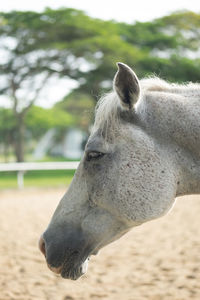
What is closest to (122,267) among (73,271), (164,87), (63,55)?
(73,271)

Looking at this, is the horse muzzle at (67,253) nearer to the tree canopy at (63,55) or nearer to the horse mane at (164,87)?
the horse mane at (164,87)

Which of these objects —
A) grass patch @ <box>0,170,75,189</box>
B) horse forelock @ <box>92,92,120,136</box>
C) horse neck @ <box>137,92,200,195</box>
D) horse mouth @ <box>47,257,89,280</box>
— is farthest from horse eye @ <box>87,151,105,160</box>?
grass patch @ <box>0,170,75,189</box>

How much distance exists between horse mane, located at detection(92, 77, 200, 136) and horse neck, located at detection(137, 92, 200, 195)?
6.4 inches

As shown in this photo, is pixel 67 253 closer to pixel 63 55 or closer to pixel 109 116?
pixel 109 116

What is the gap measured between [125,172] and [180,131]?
0.46m

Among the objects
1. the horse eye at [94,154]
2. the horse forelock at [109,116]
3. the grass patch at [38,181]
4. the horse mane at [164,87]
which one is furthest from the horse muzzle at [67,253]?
the grass patch at [38,181]

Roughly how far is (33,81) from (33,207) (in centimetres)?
1724

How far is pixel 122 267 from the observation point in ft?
17.2

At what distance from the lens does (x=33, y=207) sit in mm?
10805

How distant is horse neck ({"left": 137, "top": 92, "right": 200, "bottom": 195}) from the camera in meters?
2.39

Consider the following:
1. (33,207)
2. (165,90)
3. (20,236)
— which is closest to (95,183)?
(165,90)

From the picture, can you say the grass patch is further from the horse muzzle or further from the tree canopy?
the horse muzzle

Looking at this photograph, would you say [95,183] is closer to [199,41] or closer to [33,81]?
[33,81]

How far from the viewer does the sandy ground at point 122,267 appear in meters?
4.26
